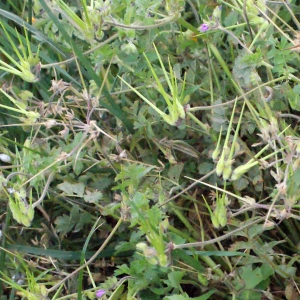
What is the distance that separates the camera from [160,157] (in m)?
1.17

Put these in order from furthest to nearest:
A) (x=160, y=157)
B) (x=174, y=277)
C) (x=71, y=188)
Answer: (x=160, y=157) → (x=71, y=188) → (x=174, y=277)

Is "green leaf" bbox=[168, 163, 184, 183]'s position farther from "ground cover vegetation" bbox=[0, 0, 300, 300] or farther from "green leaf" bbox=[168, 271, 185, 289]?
"green leaf" bbox=[168, 271, 185, 289]

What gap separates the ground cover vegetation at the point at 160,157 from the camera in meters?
0.85

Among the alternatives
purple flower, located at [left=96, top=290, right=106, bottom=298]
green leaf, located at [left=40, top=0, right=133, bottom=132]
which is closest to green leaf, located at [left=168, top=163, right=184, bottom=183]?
green leaf, located at [left=40, top=0, right=133, bottom=132]

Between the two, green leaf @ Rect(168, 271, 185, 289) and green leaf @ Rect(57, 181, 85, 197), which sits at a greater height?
green leaf @ Rect(57, 181, 85, 197)

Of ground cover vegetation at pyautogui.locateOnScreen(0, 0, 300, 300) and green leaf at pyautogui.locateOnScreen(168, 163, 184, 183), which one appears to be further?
green leaf at pyautogui.locateOnScreen(168, 163, 184, 183)

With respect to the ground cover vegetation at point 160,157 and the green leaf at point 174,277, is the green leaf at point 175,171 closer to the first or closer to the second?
the ground cover vegetation at point 160,157

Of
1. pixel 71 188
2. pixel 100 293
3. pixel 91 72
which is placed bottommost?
pixel 100 293

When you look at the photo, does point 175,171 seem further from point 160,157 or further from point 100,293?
point 100,293

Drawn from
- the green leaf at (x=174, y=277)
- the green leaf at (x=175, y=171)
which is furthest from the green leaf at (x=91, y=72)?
the green leaf at (x=174, y=277)

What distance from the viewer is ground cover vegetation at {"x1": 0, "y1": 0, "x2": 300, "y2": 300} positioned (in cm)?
85

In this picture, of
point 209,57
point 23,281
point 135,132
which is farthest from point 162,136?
point 23,281

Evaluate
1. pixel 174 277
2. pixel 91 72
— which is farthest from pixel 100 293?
pixel 91 72

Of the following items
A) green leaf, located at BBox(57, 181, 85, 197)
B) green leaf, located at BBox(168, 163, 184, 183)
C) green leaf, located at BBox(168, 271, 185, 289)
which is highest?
green leaf, located at BBox(57, 181, 85, 197)
